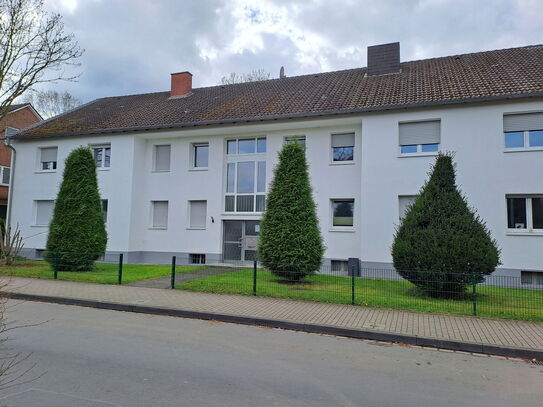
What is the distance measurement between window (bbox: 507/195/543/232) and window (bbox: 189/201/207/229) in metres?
12.2

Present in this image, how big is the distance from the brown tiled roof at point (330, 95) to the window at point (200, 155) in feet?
4.29

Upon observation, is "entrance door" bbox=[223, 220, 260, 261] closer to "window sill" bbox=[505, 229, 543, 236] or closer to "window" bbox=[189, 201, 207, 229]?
"window" bbox=[189, 201, 207, 229]

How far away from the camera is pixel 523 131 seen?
13594 millimetres

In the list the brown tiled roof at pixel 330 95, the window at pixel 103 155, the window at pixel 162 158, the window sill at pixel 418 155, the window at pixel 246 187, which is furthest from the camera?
the window at pixel 103 155

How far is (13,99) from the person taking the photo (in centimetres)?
1719

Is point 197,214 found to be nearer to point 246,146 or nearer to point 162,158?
point 162,158

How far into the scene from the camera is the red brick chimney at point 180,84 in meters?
23.3

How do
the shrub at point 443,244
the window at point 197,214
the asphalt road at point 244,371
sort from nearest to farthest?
1. the asphalt road at point 244,371
2. the shrub at point 443,244
3. the window at point 197,214

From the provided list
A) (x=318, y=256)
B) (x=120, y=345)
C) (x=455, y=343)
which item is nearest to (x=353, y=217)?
(x=318, y=256)

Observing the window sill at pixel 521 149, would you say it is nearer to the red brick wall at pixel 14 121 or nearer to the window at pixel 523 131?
the window at pixel 523 131

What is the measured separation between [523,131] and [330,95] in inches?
298

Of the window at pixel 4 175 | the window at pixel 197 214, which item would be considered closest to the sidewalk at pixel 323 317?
the window at pixel 197 214

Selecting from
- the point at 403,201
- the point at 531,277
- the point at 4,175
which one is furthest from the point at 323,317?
the point at 4,175

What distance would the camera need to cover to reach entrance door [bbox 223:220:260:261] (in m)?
17.4
